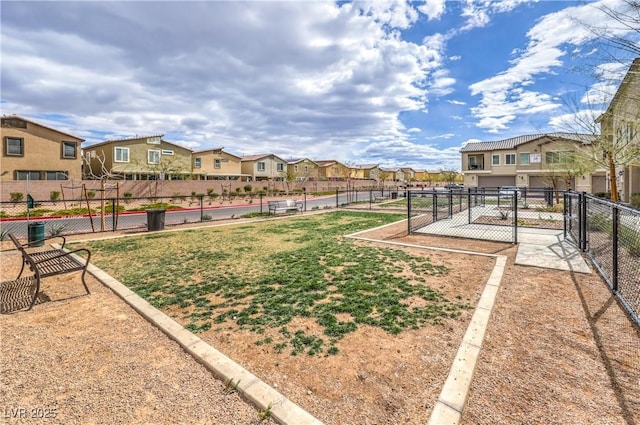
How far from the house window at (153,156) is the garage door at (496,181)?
4572 cm

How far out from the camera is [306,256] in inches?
302

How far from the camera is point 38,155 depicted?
31.3m

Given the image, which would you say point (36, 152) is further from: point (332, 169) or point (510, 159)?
point (332, 169)

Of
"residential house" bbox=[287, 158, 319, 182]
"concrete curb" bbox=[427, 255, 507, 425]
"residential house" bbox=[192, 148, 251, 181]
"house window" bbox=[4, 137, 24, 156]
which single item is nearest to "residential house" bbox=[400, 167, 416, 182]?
"residential house" bbox=[287, 158, 319, 182]

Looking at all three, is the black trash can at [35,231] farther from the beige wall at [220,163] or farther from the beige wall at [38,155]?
the beige wall at [220,163]

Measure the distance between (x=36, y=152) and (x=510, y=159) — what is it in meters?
54.3

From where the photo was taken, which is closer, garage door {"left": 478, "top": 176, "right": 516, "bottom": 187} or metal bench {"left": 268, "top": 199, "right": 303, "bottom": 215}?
metal bench {"left": 268, "top": 199, "right": 303, "bottom": 215}

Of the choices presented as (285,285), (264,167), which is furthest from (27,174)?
(285,285)

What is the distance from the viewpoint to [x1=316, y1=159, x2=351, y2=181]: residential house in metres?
81.6

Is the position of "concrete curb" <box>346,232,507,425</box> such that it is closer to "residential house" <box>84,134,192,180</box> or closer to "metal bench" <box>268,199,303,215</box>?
"metal bench" <box>268,199,303,215</box>

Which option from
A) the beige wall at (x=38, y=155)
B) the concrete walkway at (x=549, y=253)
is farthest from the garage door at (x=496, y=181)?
the beige wall at (x=38, y=155)

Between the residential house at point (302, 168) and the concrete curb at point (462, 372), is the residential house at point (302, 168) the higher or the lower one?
the higher one

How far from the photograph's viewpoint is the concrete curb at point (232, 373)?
247 cm

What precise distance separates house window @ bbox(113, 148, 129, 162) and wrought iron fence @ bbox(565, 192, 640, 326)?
45.7 metres
